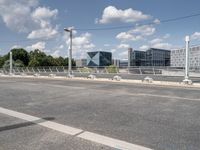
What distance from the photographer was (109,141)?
4.07 m

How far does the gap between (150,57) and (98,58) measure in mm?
25850

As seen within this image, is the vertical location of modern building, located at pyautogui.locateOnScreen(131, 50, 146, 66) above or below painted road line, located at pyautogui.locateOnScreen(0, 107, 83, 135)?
above

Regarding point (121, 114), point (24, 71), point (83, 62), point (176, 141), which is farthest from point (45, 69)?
point (83, 62)

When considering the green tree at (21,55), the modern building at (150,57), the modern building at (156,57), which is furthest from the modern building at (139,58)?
the green tree at (21,55)

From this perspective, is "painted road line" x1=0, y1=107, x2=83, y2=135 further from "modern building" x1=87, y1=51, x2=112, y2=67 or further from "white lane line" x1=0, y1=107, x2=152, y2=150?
"modern building" x1=87, y1=51, x2=112, y2=67

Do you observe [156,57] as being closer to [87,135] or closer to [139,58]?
[139,58]

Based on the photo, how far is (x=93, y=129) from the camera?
190 inches

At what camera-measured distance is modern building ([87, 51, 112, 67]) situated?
336 ft

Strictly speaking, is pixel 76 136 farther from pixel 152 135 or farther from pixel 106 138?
pixel 152 135

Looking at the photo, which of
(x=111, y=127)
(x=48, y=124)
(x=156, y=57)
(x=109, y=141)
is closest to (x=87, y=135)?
(x=109, y=141)

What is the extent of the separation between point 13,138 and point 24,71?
39267 mm

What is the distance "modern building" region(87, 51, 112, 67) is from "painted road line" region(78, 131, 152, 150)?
9678cm

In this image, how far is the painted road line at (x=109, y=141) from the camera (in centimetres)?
378

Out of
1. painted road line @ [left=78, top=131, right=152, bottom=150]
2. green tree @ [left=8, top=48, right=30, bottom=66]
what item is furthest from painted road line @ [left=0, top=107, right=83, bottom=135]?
green tree @ [left=8, top=48, right=30, bottom=66]
